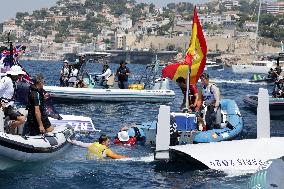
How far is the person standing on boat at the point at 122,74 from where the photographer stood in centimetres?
3017

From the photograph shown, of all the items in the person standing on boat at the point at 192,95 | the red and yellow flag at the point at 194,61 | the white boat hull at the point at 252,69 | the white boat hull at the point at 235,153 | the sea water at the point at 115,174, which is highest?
the red and yellow flag at the point at 194,61

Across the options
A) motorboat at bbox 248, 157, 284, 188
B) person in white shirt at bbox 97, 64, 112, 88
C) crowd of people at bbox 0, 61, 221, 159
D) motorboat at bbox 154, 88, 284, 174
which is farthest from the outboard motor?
motorboat at bbox 248, 157, 284, 188

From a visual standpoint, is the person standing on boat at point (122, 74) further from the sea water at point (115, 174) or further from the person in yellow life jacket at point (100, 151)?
the person in yellow life jacket at point (100, 151)

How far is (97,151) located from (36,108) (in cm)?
193

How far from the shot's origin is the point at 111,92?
3023 centimetres

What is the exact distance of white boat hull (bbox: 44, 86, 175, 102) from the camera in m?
29.4

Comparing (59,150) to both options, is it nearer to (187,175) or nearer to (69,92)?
(187,175)

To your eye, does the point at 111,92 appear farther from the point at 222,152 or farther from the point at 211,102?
the point at 222,152

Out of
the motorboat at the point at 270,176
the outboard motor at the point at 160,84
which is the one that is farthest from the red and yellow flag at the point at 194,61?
the outboard motor at the point at 160,84

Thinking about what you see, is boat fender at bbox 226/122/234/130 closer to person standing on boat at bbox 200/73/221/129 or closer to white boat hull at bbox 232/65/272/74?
person standing on boat at bbox 200/73/221/129

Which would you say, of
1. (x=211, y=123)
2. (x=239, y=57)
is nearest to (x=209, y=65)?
(x=239, y=57)

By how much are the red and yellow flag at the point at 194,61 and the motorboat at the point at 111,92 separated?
10.7m

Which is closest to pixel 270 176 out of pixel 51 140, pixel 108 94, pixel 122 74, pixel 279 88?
pixel 51 140

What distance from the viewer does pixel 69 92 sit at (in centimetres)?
2939
